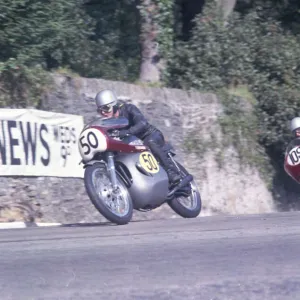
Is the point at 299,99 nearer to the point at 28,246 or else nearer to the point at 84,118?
the point at 84,118

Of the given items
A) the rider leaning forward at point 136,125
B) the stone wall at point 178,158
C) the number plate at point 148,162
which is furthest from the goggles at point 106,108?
the stone wall at point 178,158

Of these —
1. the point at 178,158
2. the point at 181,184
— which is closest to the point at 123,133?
the point at 181,184

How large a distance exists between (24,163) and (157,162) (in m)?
2.28

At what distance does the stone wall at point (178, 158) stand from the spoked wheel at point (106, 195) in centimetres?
262

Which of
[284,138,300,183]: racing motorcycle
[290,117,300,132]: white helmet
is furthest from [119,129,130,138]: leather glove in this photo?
[290,117,300,132]: white helmet

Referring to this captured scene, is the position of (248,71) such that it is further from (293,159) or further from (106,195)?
(106,195)

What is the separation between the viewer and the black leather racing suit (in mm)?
11312

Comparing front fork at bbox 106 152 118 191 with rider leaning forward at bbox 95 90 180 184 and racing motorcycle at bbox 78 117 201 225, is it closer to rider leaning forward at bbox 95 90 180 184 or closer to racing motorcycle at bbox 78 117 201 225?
racing motorcycle at bbox 78 117 201 225

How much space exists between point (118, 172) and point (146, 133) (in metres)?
1.10

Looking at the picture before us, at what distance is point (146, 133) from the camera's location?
38.5 feet

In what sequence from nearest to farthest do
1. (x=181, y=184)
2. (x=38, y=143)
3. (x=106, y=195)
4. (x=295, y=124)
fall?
(x=106, y=195), (x=181, y=184), (x=38, y=143), (x=295, y=124)

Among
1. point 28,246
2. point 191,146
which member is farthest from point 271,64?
point 28,246

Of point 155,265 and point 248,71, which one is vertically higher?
point 155,265

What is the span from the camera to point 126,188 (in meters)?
10.8
